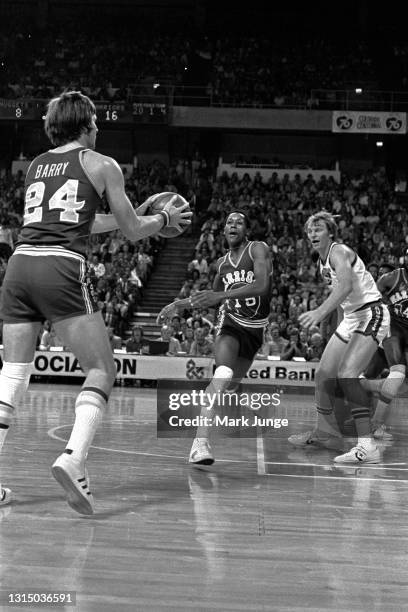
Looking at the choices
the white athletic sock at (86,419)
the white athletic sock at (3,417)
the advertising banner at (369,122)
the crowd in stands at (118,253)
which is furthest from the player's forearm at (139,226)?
the advertising banner at (369,122)

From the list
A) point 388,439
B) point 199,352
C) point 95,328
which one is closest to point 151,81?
point 199,352

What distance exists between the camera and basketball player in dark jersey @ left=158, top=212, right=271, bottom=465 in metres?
6.77

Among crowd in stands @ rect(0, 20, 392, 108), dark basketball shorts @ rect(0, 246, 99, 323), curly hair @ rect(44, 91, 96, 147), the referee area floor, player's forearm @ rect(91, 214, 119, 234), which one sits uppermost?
crowd in stands @ rect(0, 20, 392, 108)

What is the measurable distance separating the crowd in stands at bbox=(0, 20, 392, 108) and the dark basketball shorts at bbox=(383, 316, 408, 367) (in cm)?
2023

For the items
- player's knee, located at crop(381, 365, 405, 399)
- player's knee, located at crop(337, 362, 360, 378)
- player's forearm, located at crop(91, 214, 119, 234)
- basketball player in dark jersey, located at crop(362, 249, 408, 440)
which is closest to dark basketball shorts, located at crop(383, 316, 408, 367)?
basketball player in dark jersey, located at crop(362, 249, 408, 440)

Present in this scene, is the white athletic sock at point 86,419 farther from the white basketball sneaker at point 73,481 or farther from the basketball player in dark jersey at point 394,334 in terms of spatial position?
the basketball player in dark jersey at point 394,334

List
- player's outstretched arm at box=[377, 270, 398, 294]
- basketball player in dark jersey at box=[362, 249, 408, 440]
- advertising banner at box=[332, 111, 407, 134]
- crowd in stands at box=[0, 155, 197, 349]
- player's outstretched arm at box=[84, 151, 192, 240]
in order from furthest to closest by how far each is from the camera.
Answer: advertising banner at box=[332, 111, 407, 134], crowd in stands at box=[0, 155, 197, 349], player's outstretched arm at box=[377, 270, 398, 294], basketball player in dark jersey at box=[362, 249, 408, 440], player's outstretched arm at box=[84, 151, 192, 240]

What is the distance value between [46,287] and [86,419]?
0.77 m

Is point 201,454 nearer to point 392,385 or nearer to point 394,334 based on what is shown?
point 392,385

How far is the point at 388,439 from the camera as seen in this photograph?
28.0 ft

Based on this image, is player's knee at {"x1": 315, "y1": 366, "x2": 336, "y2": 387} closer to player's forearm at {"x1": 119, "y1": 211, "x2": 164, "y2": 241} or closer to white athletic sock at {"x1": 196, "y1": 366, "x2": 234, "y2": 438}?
white athletic sock at {"x1": 196, "y1": 366, "x2": 234, "y2": 438}

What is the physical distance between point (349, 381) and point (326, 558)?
134 inches

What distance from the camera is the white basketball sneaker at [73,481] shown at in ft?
13.6

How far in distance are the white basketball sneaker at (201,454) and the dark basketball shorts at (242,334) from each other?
0.98 meters
